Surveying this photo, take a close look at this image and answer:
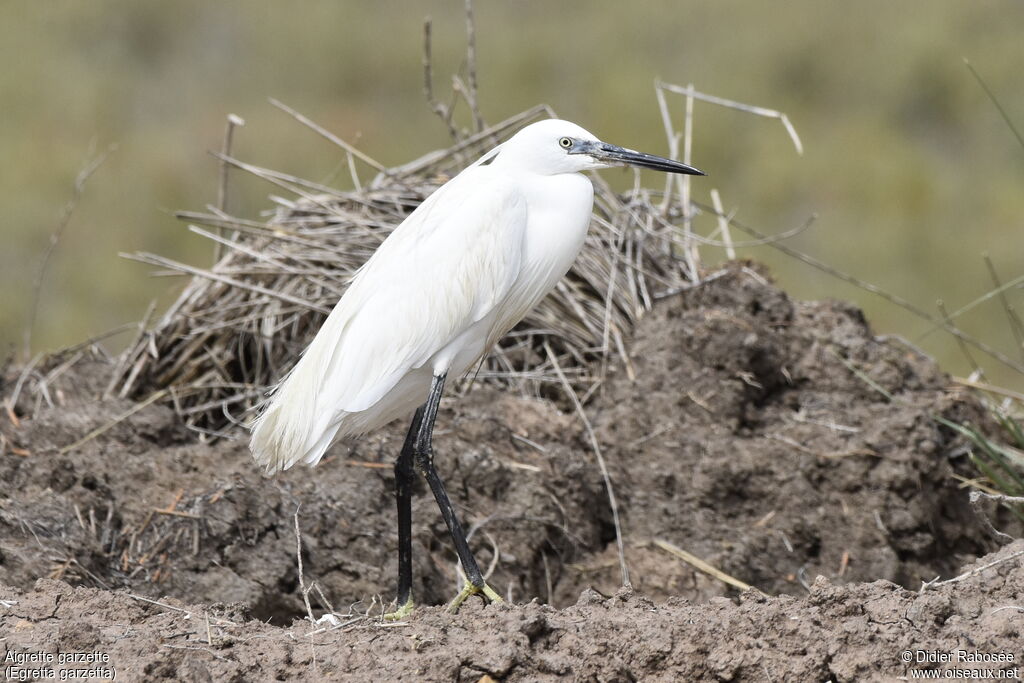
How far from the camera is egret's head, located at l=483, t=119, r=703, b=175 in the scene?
11.5 ft

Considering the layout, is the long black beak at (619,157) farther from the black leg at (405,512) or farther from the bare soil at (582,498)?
the bare soil at (582,498)

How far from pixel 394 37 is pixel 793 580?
432 inches

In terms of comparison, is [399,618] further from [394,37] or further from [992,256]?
[394,37]

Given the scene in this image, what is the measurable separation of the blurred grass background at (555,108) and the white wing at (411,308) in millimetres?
4643

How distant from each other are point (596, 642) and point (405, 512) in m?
1.00

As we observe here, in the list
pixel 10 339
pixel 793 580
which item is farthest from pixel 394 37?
pixel 793 580

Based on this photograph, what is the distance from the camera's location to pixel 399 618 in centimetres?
329

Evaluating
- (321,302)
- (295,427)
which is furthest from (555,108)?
(295,427)

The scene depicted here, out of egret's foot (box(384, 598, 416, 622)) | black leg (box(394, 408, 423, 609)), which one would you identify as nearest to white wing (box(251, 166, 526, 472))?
black leg (box(394, 408, 423, 609))

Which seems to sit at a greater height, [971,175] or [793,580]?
[971,175]

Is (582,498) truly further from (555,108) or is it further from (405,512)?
(555,108)

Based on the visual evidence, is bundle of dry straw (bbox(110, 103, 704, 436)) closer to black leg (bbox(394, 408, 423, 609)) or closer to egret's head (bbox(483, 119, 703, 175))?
black leg (bbox(394, 408, 423, 609))

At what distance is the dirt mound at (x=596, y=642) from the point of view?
265 centimetres

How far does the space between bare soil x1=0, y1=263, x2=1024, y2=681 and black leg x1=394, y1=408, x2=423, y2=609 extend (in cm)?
19
